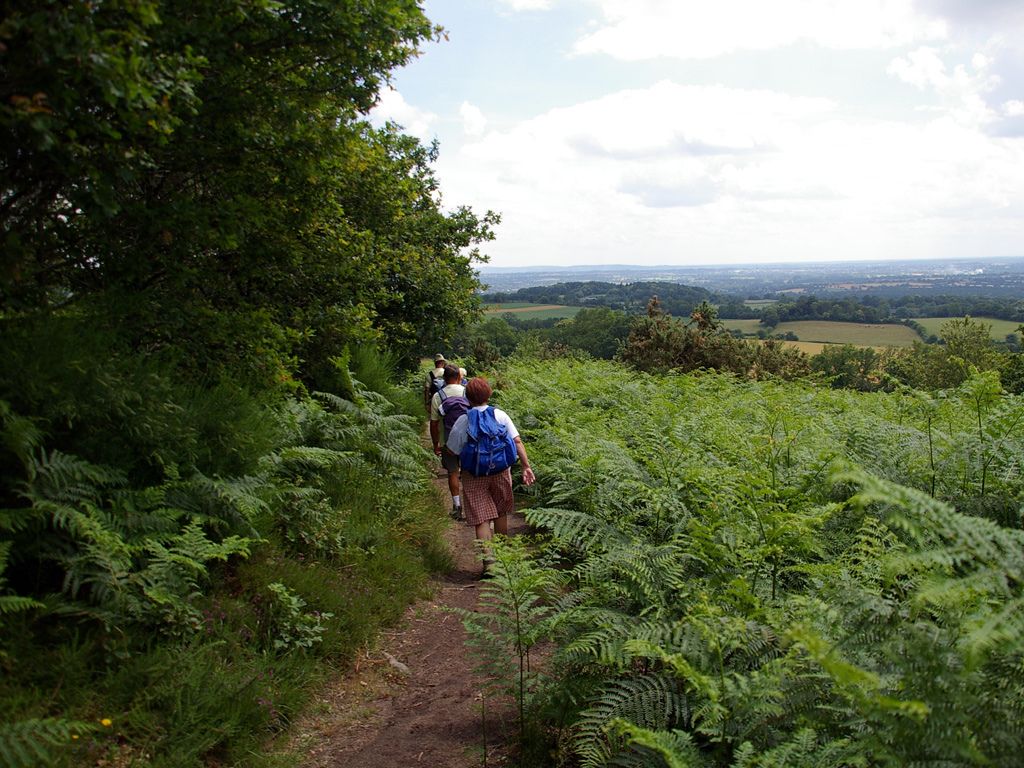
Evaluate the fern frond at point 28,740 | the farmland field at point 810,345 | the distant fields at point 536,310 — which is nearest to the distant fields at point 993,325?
the farmland field at point 810,345

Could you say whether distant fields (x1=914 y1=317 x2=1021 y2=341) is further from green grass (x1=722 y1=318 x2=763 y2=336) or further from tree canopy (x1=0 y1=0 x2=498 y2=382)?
tree canopy (x1=0 y1=0 x2=498 y2=382)

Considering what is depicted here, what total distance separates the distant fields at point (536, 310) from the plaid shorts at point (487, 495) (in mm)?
80251

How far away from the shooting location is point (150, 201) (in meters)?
4.72

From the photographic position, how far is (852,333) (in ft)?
300

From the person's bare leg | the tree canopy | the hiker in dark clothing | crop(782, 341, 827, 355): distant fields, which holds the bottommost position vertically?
crop(782, 341, 827, 355): distant fields

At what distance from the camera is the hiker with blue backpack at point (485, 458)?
6238 mm

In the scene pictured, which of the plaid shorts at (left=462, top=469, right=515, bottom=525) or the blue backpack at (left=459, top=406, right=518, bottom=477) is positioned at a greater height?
the blue backpack at (left=459, top=406, right=518, bottom=477)

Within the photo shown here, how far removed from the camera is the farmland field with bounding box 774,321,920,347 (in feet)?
273

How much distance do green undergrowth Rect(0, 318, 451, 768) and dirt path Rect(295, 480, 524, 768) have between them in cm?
18

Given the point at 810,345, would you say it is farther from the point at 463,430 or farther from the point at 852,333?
the point at 463,430

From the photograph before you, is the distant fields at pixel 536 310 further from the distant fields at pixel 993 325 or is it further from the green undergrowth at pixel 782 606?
the green undergrowth at pixel 782 606

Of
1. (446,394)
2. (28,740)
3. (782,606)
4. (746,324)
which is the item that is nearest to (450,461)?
(446,394)

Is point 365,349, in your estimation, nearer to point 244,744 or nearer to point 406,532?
point 406,532

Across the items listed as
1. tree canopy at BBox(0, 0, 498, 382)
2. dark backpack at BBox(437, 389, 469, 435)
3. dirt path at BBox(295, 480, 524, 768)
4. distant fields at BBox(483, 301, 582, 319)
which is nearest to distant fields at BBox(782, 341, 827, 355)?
→ distant fields at BBox(483, 301, 582, 319)
